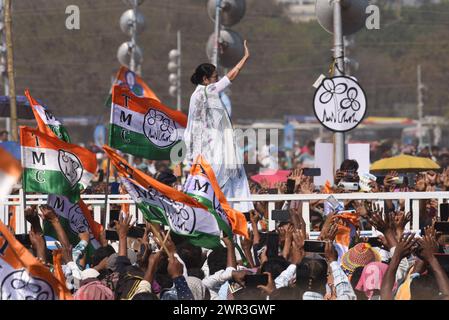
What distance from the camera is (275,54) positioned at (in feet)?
220

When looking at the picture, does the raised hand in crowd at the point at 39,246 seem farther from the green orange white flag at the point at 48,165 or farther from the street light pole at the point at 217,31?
the street light pole at the point at 217,31

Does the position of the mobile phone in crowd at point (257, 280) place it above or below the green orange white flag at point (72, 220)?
below

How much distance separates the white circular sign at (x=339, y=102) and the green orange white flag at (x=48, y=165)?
13.2 feet

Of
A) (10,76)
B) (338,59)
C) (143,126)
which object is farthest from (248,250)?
(10,76)

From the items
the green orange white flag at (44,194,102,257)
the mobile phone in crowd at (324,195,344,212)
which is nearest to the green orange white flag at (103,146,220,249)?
the green orange white flag at (44,194,102,257)

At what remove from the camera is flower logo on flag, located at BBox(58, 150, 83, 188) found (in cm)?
1066

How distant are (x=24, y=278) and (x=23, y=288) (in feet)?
0.18

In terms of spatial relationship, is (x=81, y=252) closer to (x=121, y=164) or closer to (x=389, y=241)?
(x=121, y=164)

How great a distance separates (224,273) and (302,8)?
48939 millimetres

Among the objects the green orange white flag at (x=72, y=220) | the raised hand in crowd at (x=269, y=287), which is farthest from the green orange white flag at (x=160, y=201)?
the green orange white flag at (x=72, y=220)

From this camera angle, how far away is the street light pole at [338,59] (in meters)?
14.8

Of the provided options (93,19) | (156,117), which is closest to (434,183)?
(156,117)

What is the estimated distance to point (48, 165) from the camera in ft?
34.8

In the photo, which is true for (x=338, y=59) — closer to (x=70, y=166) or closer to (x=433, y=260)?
(x=70, y=166)
